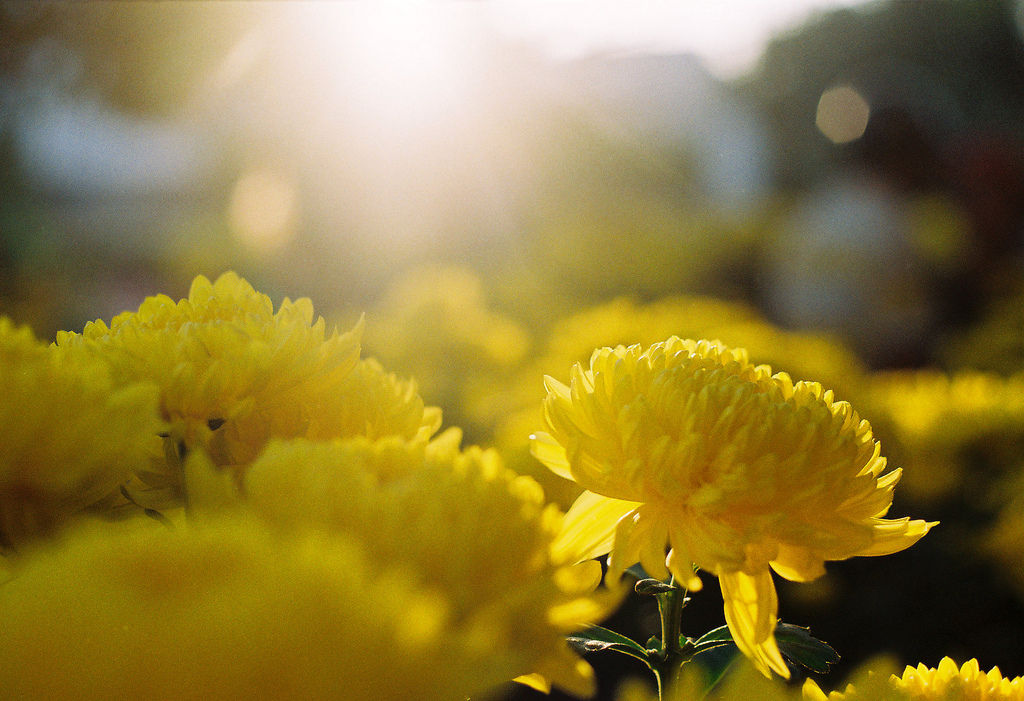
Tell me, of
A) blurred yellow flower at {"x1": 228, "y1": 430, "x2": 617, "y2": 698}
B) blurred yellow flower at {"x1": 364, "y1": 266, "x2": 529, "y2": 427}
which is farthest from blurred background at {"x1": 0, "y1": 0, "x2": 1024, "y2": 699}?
blurred yellow flower at {"x1": 228, "y1": 430, "x2": 617, "y2": 698}

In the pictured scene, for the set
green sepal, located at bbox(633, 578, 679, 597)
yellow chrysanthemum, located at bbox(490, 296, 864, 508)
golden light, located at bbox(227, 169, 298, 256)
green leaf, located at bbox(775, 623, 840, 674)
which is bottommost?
green leaf, located at bbox(775, 623, 840, 674)

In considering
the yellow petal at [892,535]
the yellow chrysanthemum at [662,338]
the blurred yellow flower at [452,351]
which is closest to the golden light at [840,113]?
the yellow chrysanthemum at [662,338]

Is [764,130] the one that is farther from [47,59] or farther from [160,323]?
[160,323]

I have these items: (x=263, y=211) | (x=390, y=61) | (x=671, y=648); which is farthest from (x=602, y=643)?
(x=263, y=211)

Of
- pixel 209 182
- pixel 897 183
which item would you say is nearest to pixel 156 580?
pixel 897 183

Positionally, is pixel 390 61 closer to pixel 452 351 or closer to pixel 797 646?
pixel 452 351

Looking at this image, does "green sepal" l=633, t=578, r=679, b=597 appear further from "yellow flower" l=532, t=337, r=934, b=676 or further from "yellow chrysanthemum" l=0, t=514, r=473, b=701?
"yellow chrysanthemum" l=0, t=514, r=473, b=701
